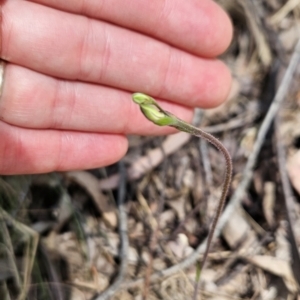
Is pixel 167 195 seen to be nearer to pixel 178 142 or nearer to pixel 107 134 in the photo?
pixel 178 142

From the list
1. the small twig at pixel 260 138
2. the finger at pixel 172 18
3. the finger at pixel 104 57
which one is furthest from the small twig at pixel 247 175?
the finger at pixel 172 18

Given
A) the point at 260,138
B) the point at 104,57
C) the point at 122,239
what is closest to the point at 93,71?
the point at 104,57

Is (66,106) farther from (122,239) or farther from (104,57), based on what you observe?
(122,239)

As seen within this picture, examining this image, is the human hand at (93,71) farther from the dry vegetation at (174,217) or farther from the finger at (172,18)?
the dry vegetation at (174,217)

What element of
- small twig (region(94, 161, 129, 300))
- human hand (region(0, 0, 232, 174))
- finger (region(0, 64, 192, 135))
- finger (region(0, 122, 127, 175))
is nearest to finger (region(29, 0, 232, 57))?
human hand (region(0, 0, 232, 174))

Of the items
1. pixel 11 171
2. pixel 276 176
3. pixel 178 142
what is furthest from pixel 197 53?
pixel 11 171
